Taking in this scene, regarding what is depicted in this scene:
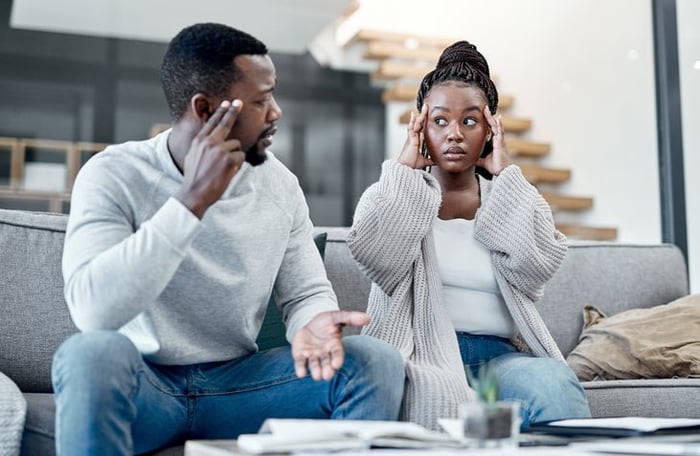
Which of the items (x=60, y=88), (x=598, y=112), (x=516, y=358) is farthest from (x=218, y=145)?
(x=598, y=112)

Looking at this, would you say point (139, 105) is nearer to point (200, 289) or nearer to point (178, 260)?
point (200, 289)

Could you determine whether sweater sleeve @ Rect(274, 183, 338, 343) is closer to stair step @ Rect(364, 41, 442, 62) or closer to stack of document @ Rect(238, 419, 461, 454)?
stack of document @ Rect(238, 419, 461, 454)

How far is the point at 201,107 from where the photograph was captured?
4.79 ft

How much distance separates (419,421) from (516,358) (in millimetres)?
280

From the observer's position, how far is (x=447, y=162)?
1845 millimetres

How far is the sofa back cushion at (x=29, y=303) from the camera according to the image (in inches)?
70.3

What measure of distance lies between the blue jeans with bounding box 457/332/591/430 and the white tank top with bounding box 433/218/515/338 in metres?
0.08

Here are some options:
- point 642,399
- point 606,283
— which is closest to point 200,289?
point 642,399

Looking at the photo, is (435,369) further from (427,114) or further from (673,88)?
(673,88)

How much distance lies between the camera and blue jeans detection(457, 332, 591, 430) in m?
1.53

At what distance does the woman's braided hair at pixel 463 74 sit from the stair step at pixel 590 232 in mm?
2718

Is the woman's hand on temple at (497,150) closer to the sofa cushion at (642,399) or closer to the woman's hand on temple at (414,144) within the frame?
the woman's hand on temple at (414,144)

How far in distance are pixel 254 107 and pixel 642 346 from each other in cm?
112

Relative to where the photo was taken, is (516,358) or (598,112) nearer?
(516,358)
